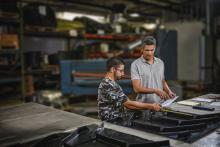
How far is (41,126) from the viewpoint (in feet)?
5.48

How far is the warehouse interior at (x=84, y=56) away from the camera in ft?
8.45

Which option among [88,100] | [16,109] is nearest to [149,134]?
[16,109]

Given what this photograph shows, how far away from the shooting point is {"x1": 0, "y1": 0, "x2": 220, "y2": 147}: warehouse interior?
8.45ft

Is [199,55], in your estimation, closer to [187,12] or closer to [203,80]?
[203,80]

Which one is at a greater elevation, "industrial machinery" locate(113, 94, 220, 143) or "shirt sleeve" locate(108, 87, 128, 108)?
"shirt sleeve" locate(108, 87, 128, 108)

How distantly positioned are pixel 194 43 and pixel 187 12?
1.18 metres

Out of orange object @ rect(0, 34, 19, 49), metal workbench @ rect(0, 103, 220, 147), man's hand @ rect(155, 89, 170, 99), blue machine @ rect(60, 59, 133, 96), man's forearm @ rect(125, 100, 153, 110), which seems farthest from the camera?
orange object @ rect(0, 34, 19, 49)

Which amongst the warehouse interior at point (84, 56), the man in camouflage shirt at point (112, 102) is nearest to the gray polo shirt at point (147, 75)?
the warehouse interior at point (84, 56)

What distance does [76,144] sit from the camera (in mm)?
1338

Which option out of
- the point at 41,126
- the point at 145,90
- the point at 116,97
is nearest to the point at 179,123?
the point at 116,97

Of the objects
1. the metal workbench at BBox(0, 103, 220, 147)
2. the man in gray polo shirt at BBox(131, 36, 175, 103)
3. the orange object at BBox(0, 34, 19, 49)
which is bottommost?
the metal workbench at BBox(0, 103, 220, 147)

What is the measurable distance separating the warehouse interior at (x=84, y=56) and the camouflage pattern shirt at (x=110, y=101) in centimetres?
12

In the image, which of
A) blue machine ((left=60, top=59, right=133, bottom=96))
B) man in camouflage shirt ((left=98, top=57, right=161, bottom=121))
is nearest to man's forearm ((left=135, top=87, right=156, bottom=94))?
man in camouflage shirt ((left=98, top=57, right=161, bottom=121))

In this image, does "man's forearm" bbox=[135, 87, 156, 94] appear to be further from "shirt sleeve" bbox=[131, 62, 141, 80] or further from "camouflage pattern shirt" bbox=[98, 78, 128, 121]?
"camouflage pattern shirt" bbox=[98, 78, 128, 121]
